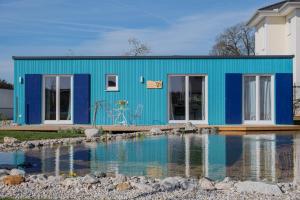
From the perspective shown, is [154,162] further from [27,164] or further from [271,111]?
[271,111]

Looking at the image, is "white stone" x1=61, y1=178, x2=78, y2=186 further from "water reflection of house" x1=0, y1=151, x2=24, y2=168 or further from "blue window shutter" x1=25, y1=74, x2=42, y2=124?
"blue window shutter" x1=25, y1=74, x2=42, y2=124

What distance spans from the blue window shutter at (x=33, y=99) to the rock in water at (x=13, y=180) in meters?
14.2

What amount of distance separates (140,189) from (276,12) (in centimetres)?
2633

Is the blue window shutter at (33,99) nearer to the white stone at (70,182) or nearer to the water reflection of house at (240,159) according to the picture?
the water reflection of house at (240,159)

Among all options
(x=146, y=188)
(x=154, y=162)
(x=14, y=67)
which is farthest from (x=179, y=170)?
(x=14, y=67)

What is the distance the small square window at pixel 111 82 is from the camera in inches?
830

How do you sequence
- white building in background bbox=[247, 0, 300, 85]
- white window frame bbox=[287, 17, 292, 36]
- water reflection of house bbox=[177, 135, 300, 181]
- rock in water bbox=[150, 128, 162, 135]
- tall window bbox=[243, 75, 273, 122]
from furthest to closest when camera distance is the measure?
white window frame bbox=[287, 17, 292, 36] < white building in background bbox=[247, 0, 300, 85] < tall window bbox=[243, 75, 273, 122] < rock in water bbox=[150, 128, 162, 135] < water reflection of house bbox=[177, 135, 300, 181]

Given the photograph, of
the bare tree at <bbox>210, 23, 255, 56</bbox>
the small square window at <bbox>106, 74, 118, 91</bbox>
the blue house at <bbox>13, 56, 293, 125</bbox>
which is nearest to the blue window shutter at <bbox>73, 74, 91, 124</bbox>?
the blue house at <bbox>13, 56, 293, 125</bbox>

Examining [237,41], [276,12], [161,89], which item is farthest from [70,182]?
[237,41]

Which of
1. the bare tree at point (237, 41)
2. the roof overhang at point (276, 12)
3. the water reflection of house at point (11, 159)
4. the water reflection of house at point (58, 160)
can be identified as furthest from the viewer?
the bare tree at point (237, 41)

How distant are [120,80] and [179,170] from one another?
12.5 m

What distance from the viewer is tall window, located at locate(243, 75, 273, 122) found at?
2106cm

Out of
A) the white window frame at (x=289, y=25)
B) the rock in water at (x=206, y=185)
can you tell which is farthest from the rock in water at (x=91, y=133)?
the white window frame at (x=289, y=25)

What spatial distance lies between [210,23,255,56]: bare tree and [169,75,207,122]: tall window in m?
29.4
